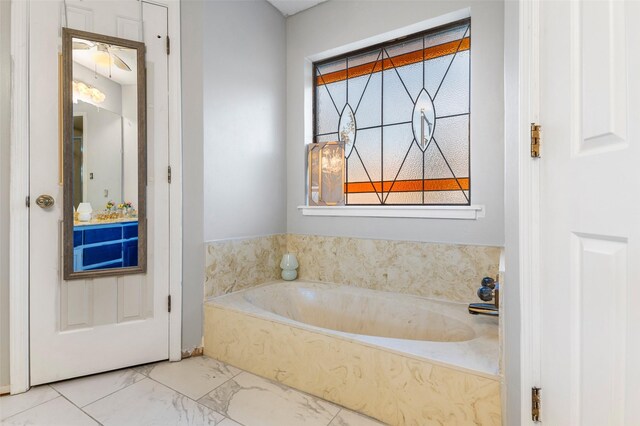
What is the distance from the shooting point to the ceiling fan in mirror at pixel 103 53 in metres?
1.66

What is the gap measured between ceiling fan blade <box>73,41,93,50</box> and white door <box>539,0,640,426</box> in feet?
6.94

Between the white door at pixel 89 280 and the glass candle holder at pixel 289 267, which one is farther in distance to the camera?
the glass candle holder at pixel 289 267

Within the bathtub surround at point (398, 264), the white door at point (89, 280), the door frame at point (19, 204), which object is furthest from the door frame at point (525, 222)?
the door frame at point (19, 204)

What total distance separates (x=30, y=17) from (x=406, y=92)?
2.21m

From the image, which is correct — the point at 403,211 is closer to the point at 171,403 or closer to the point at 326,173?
the point at 326,173

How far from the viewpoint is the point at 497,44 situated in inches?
69.7

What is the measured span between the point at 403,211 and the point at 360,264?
1.64 ft

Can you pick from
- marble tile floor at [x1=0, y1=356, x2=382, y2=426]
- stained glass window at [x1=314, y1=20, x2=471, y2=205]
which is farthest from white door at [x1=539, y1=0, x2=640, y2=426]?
stained glass window at [x1=314, y1=20, x2=471, y2=205]

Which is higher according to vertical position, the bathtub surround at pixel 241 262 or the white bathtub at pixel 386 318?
the bathtub surround at pixel 241 262

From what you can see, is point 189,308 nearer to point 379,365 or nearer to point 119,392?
point 119,392

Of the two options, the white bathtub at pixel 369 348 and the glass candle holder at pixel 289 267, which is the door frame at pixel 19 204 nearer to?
the white bathtub at pixel 369 348

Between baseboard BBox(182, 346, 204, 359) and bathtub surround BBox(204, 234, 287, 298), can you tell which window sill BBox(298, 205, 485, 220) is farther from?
baseboard BBox(182, 346, 204, 359)

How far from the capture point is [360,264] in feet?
7.29

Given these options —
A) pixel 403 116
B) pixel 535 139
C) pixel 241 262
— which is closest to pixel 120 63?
pixel 241 262
